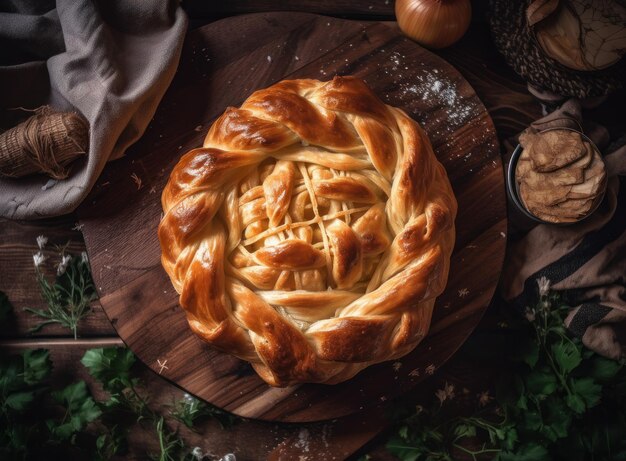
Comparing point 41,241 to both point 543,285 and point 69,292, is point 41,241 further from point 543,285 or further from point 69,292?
point 543,285

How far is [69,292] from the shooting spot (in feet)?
7.14

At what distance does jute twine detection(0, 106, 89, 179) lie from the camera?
1.99m

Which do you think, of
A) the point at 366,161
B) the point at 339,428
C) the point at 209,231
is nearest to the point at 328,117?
the point at 366,161

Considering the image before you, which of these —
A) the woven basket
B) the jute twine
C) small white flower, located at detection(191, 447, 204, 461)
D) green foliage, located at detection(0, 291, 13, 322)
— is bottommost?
small white flower, located at detection(191, 447, 204, 461)

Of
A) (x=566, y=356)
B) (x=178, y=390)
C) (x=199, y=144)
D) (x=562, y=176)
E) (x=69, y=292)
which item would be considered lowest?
(x=178, y=390)

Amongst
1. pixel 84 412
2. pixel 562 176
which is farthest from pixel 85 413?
pixel 562 176

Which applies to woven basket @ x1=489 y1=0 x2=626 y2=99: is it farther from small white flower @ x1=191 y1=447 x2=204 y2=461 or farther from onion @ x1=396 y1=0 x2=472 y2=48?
small white flower @ x1=191 y1=447 x2=204 y2=461

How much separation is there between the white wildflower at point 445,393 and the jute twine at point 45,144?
1.58m

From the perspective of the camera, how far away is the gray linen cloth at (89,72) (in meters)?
2.01

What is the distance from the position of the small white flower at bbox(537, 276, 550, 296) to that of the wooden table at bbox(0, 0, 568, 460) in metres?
0.22

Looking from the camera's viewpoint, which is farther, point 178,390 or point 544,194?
point 178,390

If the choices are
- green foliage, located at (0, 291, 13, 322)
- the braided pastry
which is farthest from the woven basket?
green foliage, located at (0, 291, 13, 322)

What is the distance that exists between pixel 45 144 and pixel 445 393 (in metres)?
1.71

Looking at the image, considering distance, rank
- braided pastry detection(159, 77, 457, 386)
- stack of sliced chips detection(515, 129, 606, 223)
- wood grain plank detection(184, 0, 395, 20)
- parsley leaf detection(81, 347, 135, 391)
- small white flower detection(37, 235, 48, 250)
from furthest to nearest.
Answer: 1. wood grain plank detection(184, 0, 395, 20)
2. small white flower detection(37, 235, 48, 250)
3. parsley leaf detection(81, 347, 135, 391)
4. stack of sliced chips detection(515, 129, 606, 223)
5. braided pastry detection(159, 77, 457, 386)
